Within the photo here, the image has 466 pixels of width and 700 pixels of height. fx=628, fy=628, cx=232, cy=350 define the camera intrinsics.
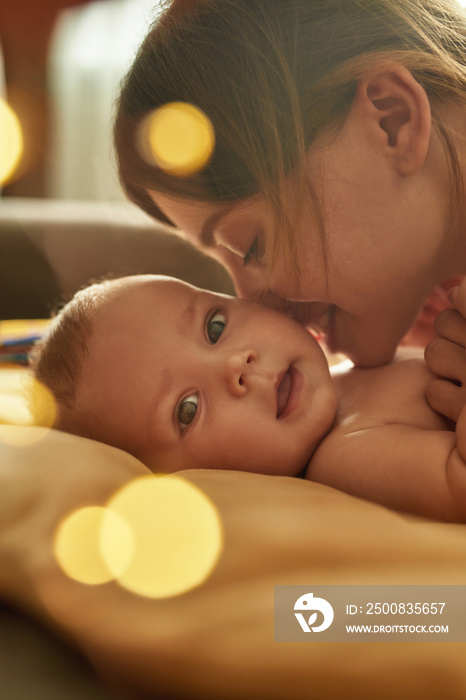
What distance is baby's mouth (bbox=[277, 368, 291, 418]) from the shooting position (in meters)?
0.92

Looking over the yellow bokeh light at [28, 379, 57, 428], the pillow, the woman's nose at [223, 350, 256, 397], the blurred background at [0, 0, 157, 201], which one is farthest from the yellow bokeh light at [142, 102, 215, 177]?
the blurred background at [0, 0, 157, 201]

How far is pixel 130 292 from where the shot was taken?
39.4 inches

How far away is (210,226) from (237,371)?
254 mm

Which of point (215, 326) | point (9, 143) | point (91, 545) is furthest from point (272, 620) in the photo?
point (9, 143)

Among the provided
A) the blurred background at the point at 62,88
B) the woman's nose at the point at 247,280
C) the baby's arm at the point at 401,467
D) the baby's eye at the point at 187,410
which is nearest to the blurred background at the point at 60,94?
the blurred background at the point at 62,88

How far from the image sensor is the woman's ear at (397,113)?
0.90 meters

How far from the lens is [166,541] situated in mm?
509

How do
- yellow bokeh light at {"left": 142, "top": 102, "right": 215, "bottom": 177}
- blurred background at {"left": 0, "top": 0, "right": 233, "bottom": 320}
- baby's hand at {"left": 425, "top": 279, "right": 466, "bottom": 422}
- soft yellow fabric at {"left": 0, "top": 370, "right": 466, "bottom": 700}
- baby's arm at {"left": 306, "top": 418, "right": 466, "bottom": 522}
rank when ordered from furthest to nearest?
blurred background at {"left": 0, "top": 0, "right": 233, "bottom": 320} → yellow bokeh light at {"left": 142, "top": 102, "right": 215, "bottom": 177} → baby's hand at {"left": 425, "top": 279, "right": 466, "bottom": 422} → baby's arm at {"left": 306, "top": 418, "right": 466, "bottom": 522} → soft yellow fabric at {"left": 0, "top": 370, "right": 466, "bottom": 700}

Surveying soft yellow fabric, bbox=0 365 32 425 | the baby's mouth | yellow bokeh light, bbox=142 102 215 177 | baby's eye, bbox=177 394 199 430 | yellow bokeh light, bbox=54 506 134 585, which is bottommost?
soft yellow fabric, bbox=0 365 32 425

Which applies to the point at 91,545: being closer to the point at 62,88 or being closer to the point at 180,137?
the point at 180,137

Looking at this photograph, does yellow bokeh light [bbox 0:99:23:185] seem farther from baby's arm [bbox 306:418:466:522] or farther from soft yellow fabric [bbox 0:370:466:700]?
soft yellow fabric [bbox 0:370:466:700]

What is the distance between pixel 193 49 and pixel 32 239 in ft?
4.01

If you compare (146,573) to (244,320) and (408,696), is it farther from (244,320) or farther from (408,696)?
(244,320)

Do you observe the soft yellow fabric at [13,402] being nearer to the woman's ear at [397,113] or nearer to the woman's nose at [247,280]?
the woman's nose at [247,280]
